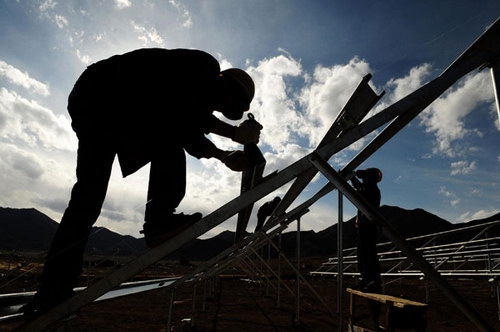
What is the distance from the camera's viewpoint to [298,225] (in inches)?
149

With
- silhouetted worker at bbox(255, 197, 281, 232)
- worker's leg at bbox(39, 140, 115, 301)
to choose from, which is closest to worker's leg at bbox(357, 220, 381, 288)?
silhouetted worker at bbox(255, 197, 281, 232)

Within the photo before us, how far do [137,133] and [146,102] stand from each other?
0.52 feet

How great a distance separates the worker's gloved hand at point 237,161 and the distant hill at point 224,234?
76.1 ft

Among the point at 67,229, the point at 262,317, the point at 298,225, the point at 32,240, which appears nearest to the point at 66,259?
the point at 67,229

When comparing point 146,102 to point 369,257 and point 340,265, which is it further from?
point 369,257

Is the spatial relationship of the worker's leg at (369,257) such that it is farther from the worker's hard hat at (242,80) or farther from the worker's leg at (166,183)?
the worker's leg at (166,183)

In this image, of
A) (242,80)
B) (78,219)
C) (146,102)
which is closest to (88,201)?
(78,219)

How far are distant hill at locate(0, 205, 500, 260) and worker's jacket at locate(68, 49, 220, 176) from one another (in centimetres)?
2310

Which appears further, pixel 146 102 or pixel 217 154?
pixel 217 154

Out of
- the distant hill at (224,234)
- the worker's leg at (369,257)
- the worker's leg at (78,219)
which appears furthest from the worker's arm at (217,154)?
the distant hill at (224,234)

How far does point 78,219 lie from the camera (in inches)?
58.0

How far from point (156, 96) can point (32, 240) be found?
6766 cm

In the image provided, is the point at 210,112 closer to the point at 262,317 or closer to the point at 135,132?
the point at 135,132

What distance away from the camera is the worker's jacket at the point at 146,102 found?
1442 millimetres
